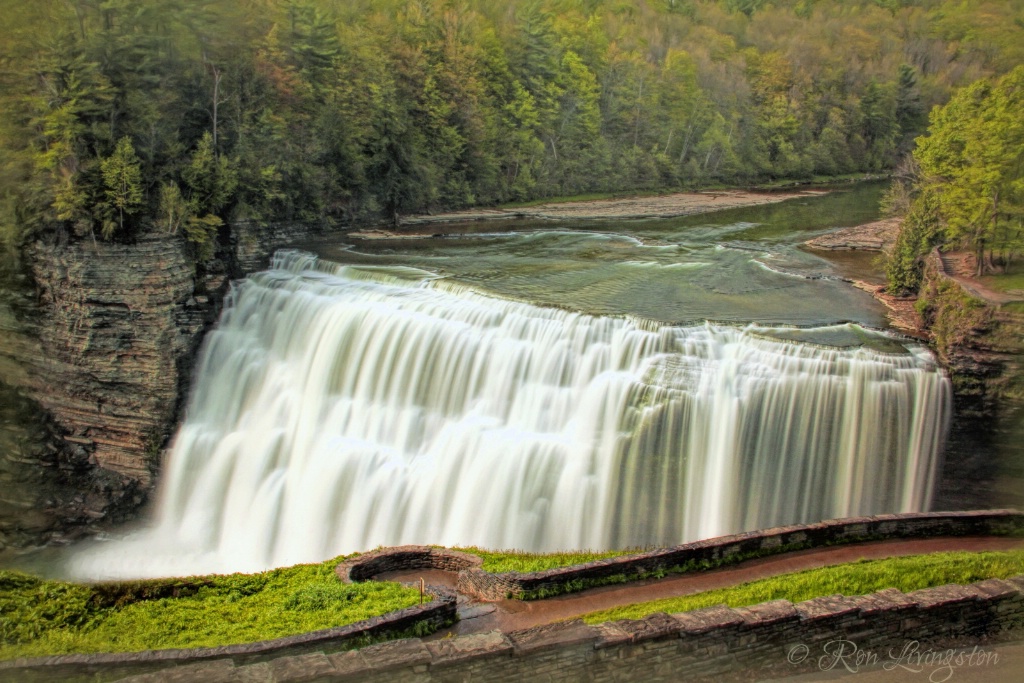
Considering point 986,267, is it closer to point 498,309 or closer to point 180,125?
point 498,309

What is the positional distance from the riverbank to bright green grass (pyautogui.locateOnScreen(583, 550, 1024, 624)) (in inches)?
894

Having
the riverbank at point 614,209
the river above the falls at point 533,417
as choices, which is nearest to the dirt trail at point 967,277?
the river above the falls at point 533,417

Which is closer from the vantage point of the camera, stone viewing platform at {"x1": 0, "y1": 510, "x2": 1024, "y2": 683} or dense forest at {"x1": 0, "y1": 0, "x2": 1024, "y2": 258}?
stone viewing platform at {"x1": 0, "y1": 510, "x2": 1024, "y2": 683}

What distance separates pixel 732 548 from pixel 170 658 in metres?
8.34

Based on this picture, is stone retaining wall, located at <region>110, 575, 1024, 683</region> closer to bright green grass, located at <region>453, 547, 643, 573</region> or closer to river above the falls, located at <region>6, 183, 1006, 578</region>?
bright green grass, located at <region>453, 547, 643, 573</region>

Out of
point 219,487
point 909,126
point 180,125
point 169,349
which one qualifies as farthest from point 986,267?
point 909,126

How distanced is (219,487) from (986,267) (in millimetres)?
19772

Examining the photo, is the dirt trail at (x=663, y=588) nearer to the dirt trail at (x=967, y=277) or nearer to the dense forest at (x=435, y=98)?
the dirt trail at (x=967, y=277)

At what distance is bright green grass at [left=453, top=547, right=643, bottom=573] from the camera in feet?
49.0

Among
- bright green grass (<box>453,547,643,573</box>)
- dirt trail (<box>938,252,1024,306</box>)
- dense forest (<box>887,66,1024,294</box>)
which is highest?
dense forest (<box>887,66,1024,294</box>)

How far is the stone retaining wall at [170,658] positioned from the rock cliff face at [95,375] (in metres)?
12.9

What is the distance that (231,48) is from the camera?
94.6 ft

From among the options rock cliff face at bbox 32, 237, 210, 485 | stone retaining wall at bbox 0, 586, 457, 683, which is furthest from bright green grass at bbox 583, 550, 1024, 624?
rock cliff face at bbox 32, 237, 210, 485

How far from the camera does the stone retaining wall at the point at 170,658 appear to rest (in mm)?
9711
